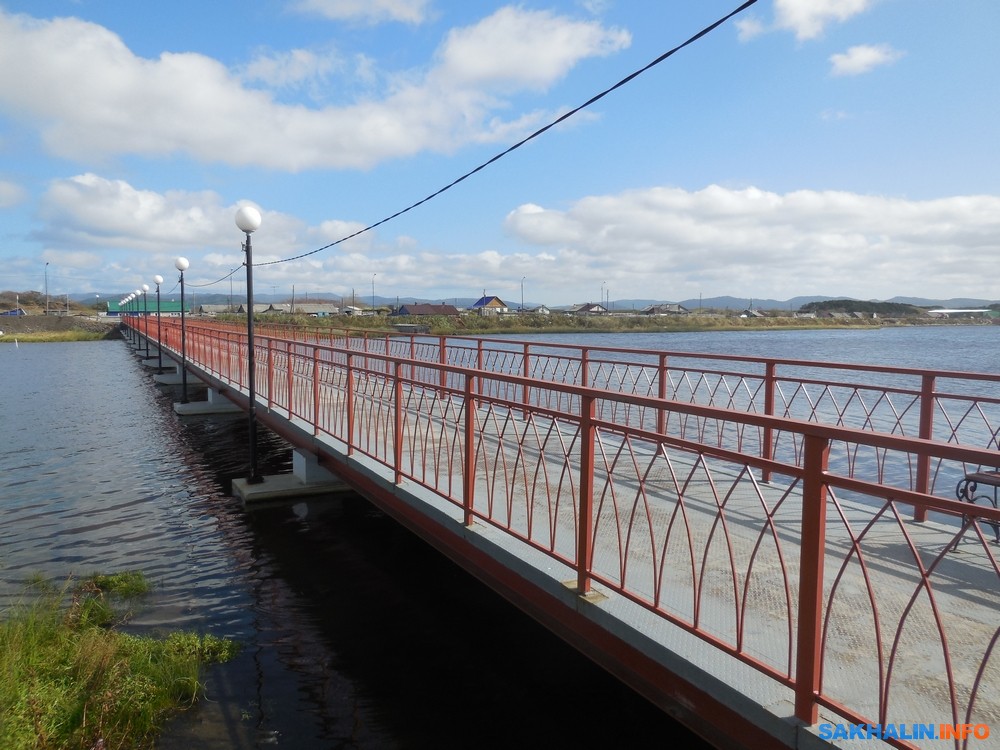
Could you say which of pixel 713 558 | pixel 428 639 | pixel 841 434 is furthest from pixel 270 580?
pixel 841 434

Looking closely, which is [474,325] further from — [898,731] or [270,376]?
[898,731]

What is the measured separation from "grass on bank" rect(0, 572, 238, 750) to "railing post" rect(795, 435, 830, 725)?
347 cm

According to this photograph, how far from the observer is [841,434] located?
232cm

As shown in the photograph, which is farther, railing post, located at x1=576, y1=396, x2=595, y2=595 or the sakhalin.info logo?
railing post, located at x1=576, y1=396, x2=595, y2=595

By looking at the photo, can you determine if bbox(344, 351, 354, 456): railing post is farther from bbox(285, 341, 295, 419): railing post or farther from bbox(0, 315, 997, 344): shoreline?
bbox(0, 315, 997, 344): shoreline

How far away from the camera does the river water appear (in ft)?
13.6

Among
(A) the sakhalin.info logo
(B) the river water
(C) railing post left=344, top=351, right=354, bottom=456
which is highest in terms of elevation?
(C) railing post left=344, top=351, right=354, bottom=456

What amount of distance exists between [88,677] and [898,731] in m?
4.37

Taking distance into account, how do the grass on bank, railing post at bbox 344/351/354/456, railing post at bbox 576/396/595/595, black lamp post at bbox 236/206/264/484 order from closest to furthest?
railing post at bbox 576/396/595/595, the grass on bank, railing post at bbox 344/351/354/456, black lamp post at bbox 236/206/264/484

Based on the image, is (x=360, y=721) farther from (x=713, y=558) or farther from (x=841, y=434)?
(x=841, y=434)

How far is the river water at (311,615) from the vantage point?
4.16m

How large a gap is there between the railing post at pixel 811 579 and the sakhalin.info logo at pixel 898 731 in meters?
0.08

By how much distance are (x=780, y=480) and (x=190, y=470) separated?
847cm

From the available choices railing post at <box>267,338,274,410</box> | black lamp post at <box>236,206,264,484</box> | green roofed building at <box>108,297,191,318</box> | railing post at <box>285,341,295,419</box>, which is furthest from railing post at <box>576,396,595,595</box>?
green roofed building at <box>108,297,191,318</box>
